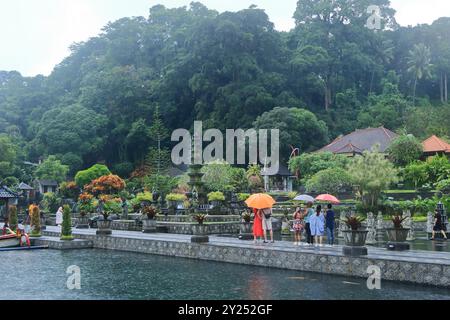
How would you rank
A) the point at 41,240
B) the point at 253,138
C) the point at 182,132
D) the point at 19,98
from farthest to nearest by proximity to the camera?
the point at 19,98
the point at 182,132
the point at 253,138
the point at 41,240

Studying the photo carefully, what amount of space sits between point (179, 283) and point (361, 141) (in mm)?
43607

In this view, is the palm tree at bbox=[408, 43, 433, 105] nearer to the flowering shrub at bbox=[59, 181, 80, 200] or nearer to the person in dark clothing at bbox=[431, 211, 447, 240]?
the flowering shrub at bbox=[59, 181, 80, 200]

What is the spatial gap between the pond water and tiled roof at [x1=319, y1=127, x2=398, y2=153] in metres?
36.3

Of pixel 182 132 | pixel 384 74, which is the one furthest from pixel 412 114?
pixel 182 132

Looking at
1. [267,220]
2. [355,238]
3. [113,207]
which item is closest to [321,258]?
[355,238]

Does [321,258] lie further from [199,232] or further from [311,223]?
[199,232]

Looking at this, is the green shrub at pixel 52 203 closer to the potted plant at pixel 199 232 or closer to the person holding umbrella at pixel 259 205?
the potted plant at pixel 199 232

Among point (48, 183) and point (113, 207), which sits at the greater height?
point (48, 183)

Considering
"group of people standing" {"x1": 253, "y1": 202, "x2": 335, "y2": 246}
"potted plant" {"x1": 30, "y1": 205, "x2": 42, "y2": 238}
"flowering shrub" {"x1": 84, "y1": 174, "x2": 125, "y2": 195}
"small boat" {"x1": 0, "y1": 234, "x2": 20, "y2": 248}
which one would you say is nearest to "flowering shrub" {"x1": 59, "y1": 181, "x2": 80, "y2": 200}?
"flowering shrub" {"x1": 84, "y1": 174, "x2": 125, "y2": 195}

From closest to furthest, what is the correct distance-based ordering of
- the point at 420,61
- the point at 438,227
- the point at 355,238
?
the point at 355,238, the point at 438,227, the point at 420,61

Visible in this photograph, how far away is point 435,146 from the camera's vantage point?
155 ft

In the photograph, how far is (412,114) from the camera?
60750 millimetres
